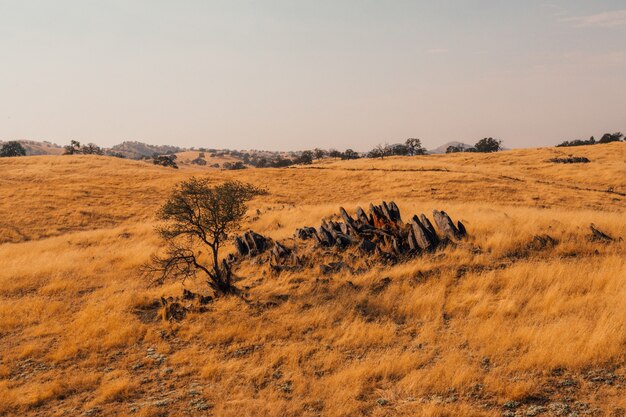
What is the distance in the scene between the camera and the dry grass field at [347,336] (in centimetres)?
805

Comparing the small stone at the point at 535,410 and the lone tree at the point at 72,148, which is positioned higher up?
the lone tree at the point at 72,148

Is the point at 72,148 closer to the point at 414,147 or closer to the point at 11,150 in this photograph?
the point at 11,150

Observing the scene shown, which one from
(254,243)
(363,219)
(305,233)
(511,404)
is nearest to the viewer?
(511,404)

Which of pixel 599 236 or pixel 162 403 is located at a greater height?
pixel 599 236

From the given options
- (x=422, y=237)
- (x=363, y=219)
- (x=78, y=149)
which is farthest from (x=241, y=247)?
(x=78, y=149)

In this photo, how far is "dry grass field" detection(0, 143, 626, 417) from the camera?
8047 mm

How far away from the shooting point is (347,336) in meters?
10.8

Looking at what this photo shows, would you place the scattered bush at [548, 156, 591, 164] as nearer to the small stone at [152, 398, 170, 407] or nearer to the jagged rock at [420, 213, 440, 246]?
the jagged rock at [420, 213, 440, 246]

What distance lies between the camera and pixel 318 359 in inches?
386

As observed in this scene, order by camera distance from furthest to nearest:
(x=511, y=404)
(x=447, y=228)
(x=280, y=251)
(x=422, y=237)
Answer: (x=280, y=251) → (x=447, y=228) → (x=422, y=237) → (x=511, y=404)

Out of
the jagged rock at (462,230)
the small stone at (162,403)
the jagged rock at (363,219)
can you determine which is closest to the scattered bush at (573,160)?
the jagged rock at (462,230)

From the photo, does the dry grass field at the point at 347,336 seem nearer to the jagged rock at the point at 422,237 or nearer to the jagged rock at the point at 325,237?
the jagged rock at the point at 422,237

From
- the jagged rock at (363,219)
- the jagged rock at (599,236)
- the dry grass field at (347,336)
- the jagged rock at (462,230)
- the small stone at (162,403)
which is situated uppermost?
the jagged rock at (363,219)

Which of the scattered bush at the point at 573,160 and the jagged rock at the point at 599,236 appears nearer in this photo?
the jagged rock at the point at 599,236
